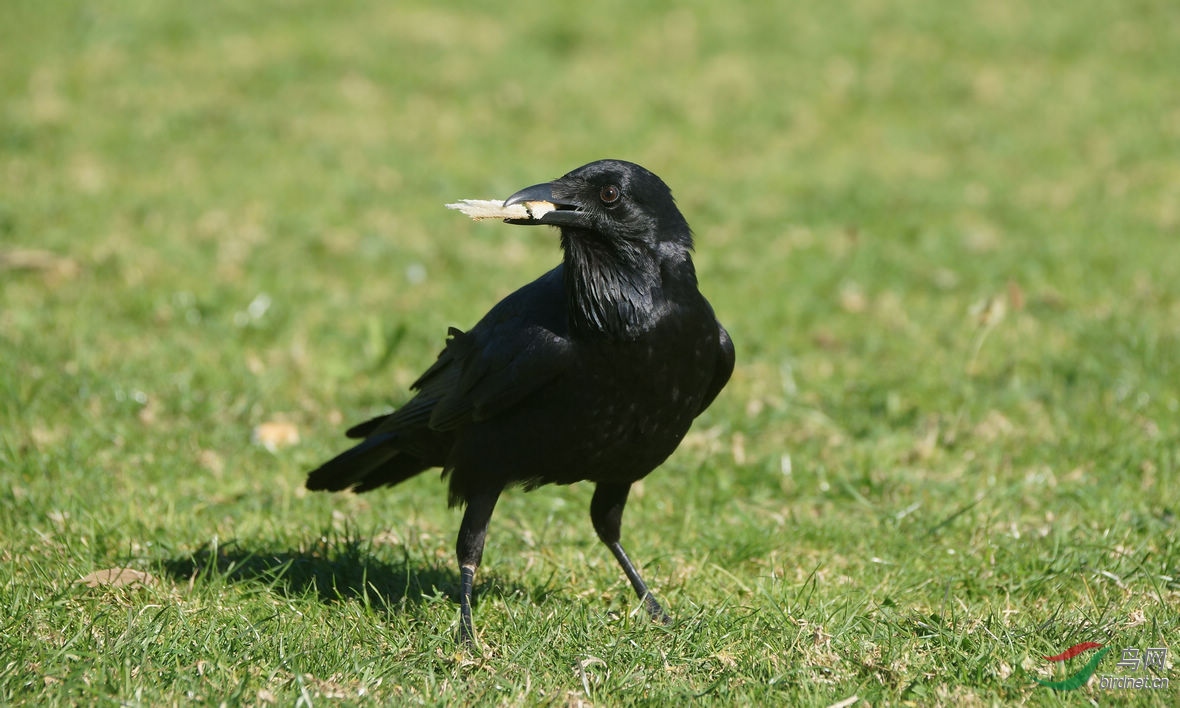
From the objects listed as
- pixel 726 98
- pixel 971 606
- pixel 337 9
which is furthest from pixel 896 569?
pixel 337 9

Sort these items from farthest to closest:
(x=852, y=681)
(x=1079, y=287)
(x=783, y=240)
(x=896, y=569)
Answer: (x=783, y=240) → (x=1079, y=287) → (x=896, y=569) → (x=852, y=681)

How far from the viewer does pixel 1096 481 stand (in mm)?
4984

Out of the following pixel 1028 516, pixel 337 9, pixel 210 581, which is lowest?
pixel 1028 516

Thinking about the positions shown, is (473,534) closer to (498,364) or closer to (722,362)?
(498,364)

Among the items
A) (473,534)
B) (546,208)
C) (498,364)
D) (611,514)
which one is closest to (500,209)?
(546,208)

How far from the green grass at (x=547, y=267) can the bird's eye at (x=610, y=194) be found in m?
1.27

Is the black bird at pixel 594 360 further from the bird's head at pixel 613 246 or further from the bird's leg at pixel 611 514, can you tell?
the bird's leg at pixel 611 514

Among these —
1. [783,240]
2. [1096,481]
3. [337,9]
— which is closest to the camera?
[1096,481]

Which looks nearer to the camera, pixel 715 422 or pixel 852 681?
pixel 852 681

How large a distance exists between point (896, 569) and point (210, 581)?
7.53ft

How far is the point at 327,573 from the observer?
13.6 feet

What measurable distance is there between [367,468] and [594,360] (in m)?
1.21

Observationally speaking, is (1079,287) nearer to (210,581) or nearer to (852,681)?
(852,681)

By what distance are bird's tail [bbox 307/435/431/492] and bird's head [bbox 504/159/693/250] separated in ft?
3.75
